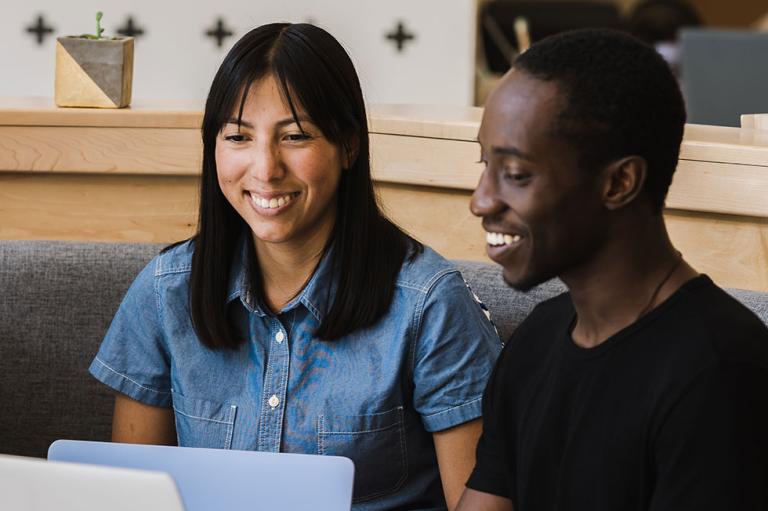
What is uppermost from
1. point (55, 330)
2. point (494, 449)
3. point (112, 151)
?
point (112, 151)

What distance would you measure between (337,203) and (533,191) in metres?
0.61

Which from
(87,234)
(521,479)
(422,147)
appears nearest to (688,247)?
(422,147)

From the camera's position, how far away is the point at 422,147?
6.48 ft

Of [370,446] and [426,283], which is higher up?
[426,283]

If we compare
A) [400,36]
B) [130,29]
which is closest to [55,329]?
[130,29]

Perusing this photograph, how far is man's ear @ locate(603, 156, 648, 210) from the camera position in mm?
1025

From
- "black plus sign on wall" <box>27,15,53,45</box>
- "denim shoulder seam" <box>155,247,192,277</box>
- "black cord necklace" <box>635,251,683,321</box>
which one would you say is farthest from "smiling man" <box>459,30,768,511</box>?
"black plus sign on wall" <box>27,15,53,45</box>

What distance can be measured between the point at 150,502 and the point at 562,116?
454mm

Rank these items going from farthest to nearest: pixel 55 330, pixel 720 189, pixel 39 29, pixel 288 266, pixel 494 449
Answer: pixel 39 29, pixel 55 330, pixel 720 189, pixel 288 266, pixel 494 449

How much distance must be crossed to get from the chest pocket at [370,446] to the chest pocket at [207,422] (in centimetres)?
13

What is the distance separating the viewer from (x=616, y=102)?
3.34ft

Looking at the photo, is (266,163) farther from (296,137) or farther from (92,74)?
(92,74)

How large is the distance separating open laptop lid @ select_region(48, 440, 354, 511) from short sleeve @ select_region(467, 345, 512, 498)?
0.13 m

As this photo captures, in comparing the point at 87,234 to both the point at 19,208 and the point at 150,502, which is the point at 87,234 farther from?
the point at 150,502
